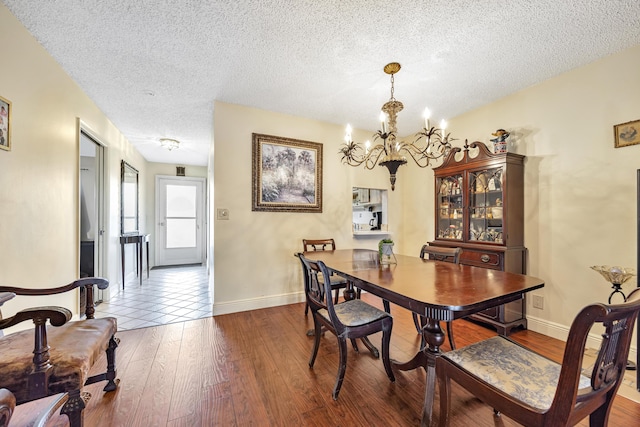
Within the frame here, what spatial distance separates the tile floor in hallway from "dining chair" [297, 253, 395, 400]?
5.89 ft

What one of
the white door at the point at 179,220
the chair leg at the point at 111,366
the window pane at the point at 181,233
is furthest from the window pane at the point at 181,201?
the chair leg at the point at 111,366

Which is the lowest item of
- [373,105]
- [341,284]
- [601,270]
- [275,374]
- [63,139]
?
[275,374]

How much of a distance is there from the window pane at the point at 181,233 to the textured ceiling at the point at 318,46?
3513mm

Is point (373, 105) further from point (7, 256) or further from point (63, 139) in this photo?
point (7, 256)

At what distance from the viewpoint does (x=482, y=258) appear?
8.89 ft

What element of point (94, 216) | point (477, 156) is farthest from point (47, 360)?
point (477, 156)

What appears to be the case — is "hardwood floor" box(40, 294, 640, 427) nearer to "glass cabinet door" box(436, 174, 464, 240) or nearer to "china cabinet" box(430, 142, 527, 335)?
"china cabinet" box(430, 142, 527, 335)

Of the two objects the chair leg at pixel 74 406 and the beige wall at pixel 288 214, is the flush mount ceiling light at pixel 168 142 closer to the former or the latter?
the beige wall at pixel 288 214

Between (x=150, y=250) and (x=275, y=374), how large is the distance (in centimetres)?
544

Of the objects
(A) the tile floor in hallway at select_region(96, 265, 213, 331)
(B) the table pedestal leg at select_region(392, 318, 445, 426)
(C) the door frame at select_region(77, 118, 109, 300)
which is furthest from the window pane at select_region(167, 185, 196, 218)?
(B) the table pedestal leg at select_region(392, 318, 445, 426)

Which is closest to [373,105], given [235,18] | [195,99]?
[235,18]

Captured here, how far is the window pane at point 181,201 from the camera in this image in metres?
6.12

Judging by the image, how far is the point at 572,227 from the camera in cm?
238

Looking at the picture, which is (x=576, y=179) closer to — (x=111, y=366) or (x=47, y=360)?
(x=47, y=360)
